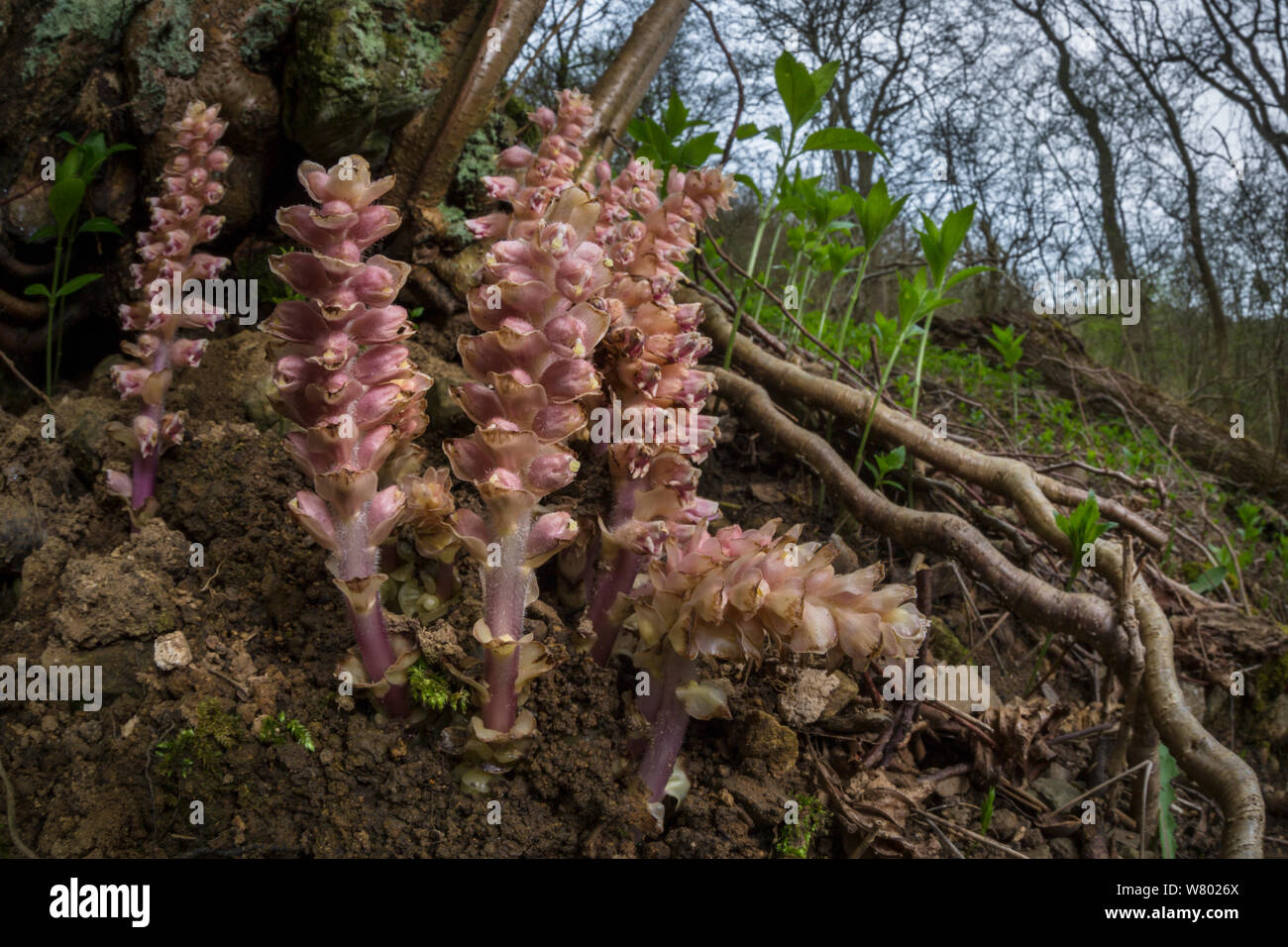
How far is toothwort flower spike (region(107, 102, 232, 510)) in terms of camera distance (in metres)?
1.98

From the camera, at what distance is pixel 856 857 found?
1606 mm

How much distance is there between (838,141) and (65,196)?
2.47m

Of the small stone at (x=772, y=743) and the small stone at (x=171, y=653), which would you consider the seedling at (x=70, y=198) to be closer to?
the small stone at (x=171, y=653)

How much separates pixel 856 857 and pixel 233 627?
1.43 m

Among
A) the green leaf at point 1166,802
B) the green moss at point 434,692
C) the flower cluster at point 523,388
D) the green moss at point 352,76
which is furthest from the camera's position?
the green moss at point 352,76

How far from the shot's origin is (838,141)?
9.12 ft

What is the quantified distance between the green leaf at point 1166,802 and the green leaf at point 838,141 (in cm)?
203

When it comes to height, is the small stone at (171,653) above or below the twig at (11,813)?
above

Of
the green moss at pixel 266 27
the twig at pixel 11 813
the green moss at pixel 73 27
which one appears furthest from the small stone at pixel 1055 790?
the green moss at pixel 73 27

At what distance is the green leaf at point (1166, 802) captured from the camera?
177 cm

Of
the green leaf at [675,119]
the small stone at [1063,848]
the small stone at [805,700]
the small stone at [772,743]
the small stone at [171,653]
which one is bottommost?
the small stone at [1063,848]

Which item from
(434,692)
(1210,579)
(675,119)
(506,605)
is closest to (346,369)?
(506,605)
